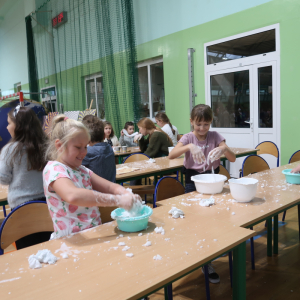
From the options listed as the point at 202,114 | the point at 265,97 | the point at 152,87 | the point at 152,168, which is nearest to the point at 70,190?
the point at 202,114

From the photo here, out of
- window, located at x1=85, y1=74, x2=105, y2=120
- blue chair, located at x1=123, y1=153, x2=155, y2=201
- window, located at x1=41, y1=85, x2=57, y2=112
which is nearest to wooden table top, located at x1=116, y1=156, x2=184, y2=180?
blue chair, located at x1=123, y1=153, x2=155, y2=201

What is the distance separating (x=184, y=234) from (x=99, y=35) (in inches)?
246

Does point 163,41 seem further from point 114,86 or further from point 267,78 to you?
point 267,78

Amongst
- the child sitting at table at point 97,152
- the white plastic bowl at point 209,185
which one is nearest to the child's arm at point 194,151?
the white plastic bowl at point 209,185

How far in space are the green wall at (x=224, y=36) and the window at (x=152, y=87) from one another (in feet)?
0.79

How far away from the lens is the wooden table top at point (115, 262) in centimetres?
82

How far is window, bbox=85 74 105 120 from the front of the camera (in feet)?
24.8

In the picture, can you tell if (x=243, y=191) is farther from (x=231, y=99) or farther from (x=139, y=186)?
(x=231, y=99)

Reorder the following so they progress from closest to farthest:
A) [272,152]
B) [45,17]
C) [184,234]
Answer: [184,234] < [272,152] < [45,17]

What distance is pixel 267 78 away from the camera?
4.38m

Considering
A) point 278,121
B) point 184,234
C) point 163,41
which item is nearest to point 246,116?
point 278,121

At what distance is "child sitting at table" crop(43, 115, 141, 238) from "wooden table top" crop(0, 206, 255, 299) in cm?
12

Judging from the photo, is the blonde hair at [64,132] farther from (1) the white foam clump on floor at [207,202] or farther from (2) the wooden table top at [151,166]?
(2) the wooden table top at [151,166]

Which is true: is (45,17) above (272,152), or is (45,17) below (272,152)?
above
